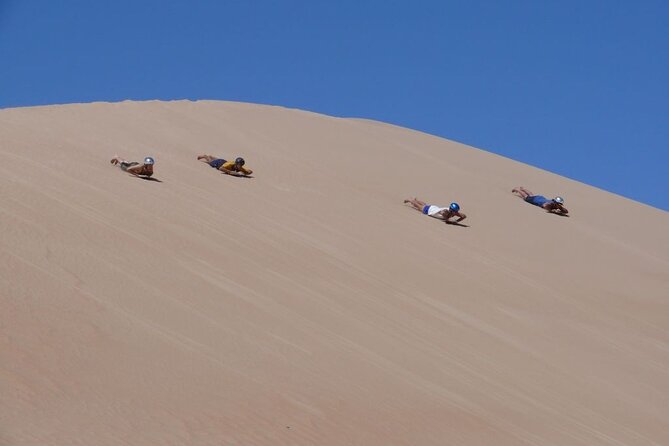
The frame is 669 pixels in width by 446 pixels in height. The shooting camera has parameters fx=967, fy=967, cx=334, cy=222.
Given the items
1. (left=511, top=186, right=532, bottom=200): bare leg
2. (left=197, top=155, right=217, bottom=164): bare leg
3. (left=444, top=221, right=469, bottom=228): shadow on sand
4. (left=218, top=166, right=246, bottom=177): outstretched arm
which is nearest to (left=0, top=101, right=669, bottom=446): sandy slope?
(left=444, top=221, right=469, bottom=228): shadow on sand

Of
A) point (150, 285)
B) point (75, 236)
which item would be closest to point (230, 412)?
point (150, 285)

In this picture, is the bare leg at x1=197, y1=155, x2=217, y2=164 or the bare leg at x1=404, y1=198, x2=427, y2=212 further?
the bare leg at x1=404, y1=198, x2=427, y2=212

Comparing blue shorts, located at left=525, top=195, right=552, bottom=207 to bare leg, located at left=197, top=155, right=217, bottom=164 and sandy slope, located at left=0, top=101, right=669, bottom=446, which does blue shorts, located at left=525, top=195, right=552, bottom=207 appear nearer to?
sandy slope, located at left=0, top=101, right=669, bottom=446

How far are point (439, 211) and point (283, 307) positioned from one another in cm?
709

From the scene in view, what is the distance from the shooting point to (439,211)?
46.7 ft

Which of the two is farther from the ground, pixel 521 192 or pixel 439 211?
pixel 521 192

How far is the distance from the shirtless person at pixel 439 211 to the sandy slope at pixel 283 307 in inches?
8.8

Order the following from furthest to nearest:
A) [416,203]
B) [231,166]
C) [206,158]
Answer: [416,203]
[206,158]
[231,166]

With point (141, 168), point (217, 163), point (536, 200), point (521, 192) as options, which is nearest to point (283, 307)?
point (141, 168)

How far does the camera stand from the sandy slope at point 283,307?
502 cm

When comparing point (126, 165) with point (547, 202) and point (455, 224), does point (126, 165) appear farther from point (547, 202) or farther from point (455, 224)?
point (547, 202)

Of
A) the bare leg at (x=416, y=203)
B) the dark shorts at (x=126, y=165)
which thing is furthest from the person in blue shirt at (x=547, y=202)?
the dark shorts at (x=126, y=165)

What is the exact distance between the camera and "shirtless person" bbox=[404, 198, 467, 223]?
14.0 meters

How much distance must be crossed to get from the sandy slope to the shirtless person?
0.73ft
